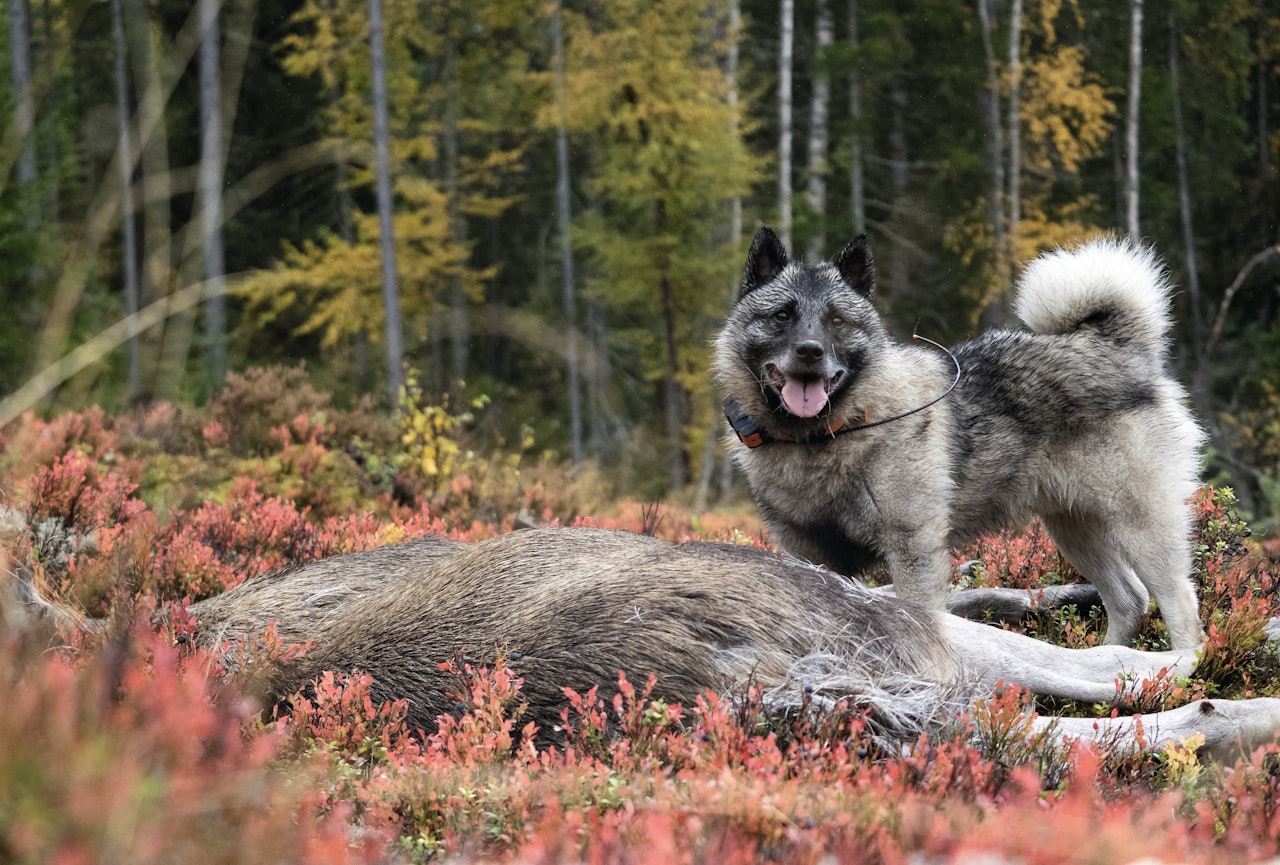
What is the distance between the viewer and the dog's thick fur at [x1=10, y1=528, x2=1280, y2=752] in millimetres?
3377

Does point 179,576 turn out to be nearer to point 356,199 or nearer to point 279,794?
point 279,794

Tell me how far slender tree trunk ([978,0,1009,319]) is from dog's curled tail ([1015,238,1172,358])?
15332mm

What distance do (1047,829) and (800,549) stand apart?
3354 millimetres

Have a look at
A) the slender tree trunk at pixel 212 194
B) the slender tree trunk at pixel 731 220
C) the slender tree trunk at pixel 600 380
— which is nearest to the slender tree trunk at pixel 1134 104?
the slender tree trunk at pixel 731 220

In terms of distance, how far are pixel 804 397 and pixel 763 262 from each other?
83cm

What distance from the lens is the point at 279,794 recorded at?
6.40 ft

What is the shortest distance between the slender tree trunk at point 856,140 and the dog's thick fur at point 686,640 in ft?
55.5

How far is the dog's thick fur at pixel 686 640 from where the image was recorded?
11.1ft

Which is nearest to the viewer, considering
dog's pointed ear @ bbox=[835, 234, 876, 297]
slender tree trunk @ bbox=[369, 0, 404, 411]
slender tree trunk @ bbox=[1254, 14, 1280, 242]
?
dog's pointed ear @ bbox=[835, 234, 876, 297]

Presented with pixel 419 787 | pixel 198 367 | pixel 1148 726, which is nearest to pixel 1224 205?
pixel 198 367

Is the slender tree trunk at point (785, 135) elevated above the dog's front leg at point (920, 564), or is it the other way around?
the slender tree trunk at point (785, 135)

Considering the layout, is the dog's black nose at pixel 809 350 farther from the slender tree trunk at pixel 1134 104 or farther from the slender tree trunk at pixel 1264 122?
the slender tree trunk at pixel 1264 122

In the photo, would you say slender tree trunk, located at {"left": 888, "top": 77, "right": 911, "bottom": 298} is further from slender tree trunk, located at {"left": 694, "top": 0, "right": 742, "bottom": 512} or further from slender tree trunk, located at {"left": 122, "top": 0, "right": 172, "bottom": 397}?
slender tree trunk, located at {"left": 122, "top": 0, "right": 172, "bottom": 397}

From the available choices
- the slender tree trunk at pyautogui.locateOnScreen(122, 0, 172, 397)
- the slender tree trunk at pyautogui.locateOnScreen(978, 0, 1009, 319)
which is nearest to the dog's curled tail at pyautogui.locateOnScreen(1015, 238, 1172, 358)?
the slender tree trunk at pyautogui.locateOnScreen(122, 0, 172, 397)
